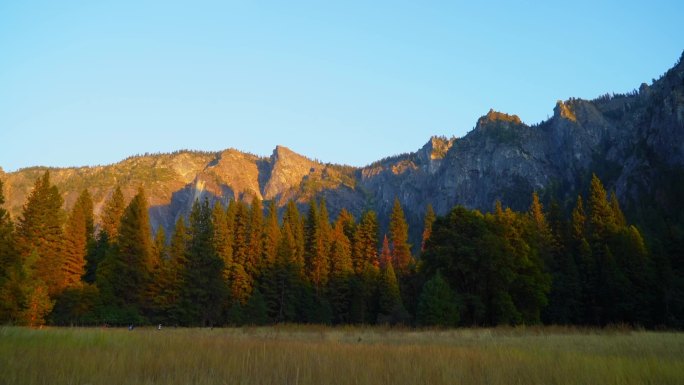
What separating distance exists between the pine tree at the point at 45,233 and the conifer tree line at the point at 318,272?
121 millimetres

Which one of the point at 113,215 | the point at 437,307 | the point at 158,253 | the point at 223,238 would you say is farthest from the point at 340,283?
the point at 113,215

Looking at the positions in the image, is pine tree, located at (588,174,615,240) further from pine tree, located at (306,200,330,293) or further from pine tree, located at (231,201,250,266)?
pine tree, located at (231,201,250,266)

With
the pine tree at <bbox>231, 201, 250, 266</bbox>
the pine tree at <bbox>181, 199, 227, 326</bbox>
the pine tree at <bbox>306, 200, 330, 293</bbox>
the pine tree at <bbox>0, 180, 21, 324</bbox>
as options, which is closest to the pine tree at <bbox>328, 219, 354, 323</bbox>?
the pine tree at <bbox>306, 200, 330, 293</bbox>

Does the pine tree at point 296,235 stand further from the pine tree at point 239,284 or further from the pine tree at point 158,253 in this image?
the pine tree at point 158,253

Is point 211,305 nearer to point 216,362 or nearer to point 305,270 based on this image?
point 305,270

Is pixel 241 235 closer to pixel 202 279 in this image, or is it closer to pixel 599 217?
pixel 202 279

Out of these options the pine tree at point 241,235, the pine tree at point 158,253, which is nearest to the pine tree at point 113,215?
the pine tree at point 158,253

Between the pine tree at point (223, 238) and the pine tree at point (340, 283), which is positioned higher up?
the pine tree at point (223, 238)

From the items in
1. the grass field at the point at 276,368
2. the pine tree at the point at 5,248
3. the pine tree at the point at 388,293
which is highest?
the pine tree at the point at 5,248

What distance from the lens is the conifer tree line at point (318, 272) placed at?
36656 mm

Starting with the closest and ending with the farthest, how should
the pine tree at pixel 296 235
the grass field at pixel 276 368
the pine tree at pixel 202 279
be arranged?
the grass field at pixel 276 368, the pine tree at pixel 202 279, the pine tree at pixel 296 235

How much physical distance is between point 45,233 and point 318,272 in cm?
2893

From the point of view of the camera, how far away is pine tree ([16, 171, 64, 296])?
41.9 m

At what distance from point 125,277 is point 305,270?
808 inches
